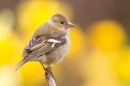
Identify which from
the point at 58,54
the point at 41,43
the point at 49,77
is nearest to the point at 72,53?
the point at 58,54

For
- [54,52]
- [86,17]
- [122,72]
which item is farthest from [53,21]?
[86,17]

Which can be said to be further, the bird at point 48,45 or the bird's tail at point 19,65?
the bird at point 48,45

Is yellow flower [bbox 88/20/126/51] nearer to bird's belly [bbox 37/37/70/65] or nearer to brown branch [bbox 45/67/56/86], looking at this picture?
bird's belly [bbox 37/37/70/65]

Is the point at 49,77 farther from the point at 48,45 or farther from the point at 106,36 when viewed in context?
the point at 106,36

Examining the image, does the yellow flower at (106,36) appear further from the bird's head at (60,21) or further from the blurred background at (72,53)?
the bird's head at (60,21)

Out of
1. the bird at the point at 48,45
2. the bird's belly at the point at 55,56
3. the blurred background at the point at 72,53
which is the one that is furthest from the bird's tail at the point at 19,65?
the bird's belly at the point at 55,56

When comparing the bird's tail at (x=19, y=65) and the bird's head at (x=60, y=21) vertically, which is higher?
the bird's head at (x=60, y=21)
